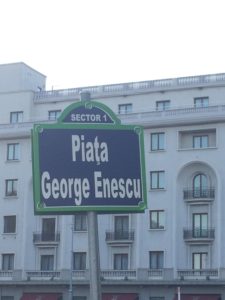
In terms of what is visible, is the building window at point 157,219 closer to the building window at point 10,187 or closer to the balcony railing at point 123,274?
the balcony railing at point 123,274

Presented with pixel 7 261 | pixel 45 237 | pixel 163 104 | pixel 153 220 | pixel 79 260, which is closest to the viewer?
pixel 153 220

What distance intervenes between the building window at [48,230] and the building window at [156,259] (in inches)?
346

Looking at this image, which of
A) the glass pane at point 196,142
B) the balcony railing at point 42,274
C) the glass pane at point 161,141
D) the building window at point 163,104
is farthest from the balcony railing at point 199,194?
the balcony railing at point 42,274

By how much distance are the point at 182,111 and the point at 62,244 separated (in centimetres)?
1440

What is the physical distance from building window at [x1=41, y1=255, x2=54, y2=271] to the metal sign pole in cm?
5130

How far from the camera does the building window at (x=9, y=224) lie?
210 feet

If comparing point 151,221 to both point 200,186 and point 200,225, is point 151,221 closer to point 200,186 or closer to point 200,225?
point 200,225

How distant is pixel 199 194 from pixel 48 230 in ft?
43.4

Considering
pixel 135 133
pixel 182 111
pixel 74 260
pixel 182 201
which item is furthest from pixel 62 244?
pixel 135 133

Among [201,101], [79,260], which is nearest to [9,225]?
[79,260]

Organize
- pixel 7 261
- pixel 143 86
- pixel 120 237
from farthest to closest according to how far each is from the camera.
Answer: pixel 143 86 → pixel 7 261 → pixel 120 237

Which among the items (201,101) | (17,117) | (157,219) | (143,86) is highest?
(143,86)

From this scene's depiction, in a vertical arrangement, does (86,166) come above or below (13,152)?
below

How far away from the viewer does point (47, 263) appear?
204 feet
